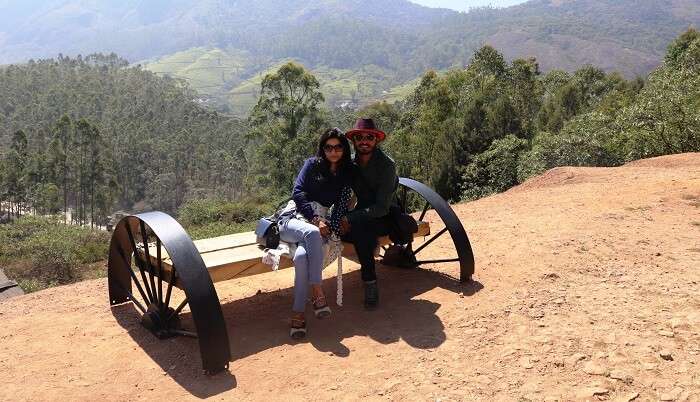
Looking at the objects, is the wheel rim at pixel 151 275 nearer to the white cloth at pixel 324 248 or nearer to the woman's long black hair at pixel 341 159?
the white cloth at pixel 324 248

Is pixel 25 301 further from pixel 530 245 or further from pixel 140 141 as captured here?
pixel 140 141

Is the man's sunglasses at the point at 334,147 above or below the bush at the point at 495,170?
above

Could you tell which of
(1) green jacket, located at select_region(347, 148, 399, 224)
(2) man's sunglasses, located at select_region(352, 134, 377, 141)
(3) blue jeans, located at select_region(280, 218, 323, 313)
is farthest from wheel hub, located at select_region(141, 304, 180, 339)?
(2) man's sunglasses, located at select_region(352, 134, 377, 141)

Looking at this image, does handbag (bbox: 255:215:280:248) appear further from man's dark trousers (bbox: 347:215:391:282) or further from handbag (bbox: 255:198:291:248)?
man's dark trousers (bbox: 347:215:391:282)

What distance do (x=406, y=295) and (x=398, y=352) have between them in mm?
1162

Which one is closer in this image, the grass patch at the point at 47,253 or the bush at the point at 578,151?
the bush at the point at 578,151

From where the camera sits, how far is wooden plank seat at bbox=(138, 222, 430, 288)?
428 cm

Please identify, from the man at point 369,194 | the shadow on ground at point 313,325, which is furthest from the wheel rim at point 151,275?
the man at point 369,194

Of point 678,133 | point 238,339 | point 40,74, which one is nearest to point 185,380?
point 238,339

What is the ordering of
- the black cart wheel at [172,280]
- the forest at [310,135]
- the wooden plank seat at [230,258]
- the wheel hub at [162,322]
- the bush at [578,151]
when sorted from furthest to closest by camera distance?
the forest at [310,135] → the bush at [578,151] → the wheel hub at [162,322] → the wooden plank seat at [230,258] → the black cart wheel at [172,280]

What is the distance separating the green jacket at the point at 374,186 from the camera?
4715 millimetres

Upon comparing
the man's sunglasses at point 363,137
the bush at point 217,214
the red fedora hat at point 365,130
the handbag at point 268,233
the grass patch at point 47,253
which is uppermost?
the red fedora hat at point 365,130

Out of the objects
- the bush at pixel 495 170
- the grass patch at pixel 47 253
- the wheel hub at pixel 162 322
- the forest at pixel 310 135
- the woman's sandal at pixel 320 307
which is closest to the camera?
the wheel hub at pixel 162 322

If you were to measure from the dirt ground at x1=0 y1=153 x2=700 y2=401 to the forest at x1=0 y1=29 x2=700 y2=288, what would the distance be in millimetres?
10348
